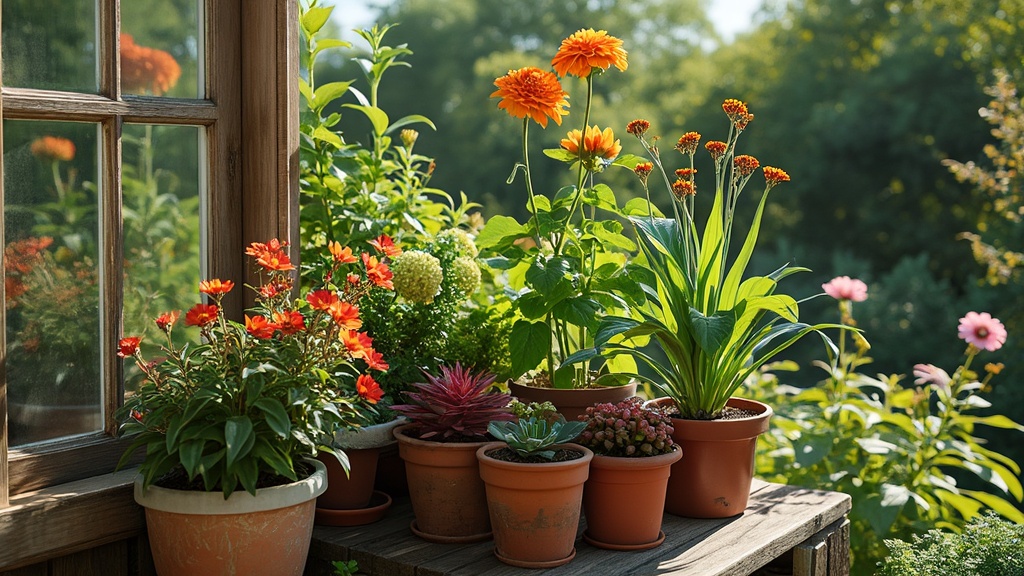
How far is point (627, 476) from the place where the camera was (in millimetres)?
1814

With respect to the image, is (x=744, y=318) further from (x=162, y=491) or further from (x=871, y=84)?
(x=871, y=84)

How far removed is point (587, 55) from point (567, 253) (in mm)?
476

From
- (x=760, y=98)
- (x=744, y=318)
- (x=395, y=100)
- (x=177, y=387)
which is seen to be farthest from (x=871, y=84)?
(x=177, y=387)

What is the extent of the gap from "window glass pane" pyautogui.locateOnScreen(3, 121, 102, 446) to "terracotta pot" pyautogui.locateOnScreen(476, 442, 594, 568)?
77cm

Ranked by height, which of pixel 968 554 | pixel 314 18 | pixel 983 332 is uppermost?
pixel 314 18

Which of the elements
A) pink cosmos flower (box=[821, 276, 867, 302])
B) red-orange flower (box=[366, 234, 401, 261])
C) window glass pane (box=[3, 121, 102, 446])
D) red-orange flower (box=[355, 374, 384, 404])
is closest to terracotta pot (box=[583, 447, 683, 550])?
red-orange flower (box=[355, 374, 384, 404])

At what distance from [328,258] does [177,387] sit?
602 millimetres

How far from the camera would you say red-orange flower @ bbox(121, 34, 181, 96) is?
181 cm

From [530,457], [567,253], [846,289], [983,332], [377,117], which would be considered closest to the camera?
[530,457]

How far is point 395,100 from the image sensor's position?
19.9 metres

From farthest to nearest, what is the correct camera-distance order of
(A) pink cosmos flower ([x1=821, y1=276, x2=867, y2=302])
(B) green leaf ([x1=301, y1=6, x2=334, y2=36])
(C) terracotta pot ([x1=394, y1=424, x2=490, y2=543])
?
1. (A) pink cosmos flower ([x1=821, y1=276, x2=867, y2=302])
2. (B) green leaf ([x1=301, y1=6, x2=334, y2=36])
3. (C) terracotta pot ([x1=394, y1=424, x2=490, y2=543])

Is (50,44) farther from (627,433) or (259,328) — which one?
(627,433)

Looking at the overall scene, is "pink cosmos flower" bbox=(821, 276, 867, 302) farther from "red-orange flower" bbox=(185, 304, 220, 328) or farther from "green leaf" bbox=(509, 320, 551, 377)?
"red-orange flower" bbox=(185, 304, 220, 328)

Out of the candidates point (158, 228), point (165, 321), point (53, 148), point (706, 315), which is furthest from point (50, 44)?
point (706, 315)
